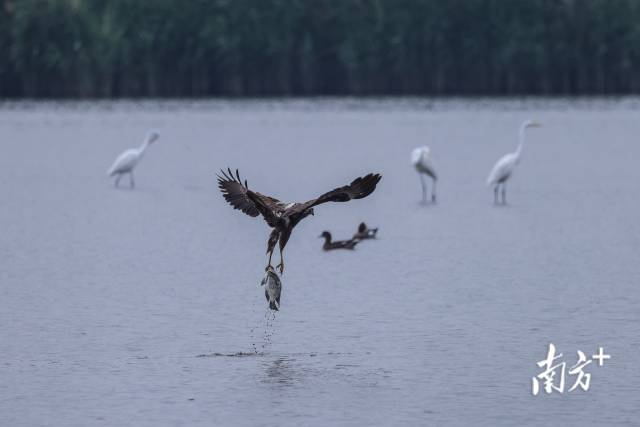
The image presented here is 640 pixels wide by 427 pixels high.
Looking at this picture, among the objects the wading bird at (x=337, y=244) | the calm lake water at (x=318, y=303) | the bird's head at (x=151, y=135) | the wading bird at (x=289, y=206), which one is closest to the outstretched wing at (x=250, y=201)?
the wading bird at (x=289, y=206)

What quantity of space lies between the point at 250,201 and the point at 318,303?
15.4 ft

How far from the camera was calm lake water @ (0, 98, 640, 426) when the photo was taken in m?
14.3

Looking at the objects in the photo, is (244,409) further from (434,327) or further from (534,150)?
(534,150)

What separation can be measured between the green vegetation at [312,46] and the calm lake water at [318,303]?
242 feet

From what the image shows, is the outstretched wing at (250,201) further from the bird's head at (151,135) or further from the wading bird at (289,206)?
the bird's head at (151,135)

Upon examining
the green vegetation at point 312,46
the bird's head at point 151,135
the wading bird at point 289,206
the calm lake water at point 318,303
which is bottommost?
the calm lake water at point 318,303

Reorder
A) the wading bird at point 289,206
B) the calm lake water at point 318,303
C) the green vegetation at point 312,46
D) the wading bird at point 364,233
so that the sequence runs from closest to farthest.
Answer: the calm lake water at point 318,303, the wading bird at point 289,206, the wading bird at point 364,233, the green vegetation at point 312,46

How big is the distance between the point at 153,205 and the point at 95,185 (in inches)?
277

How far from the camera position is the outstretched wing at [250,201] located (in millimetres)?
14719

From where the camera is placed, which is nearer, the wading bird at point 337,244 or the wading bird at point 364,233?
the wading bird at point 337,244

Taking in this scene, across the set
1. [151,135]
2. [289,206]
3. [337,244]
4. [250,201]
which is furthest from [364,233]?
[151,135]

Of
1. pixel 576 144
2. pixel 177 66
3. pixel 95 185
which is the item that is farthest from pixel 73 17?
pixel 95 185

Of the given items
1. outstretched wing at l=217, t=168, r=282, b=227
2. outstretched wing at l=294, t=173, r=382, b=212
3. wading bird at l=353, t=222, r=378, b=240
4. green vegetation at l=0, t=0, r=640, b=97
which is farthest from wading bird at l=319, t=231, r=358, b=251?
green vegetation at l=0, t=0, r=640, b=97

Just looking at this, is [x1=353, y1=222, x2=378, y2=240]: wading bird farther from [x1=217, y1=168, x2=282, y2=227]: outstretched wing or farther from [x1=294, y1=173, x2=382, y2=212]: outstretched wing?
[x1=294, y1=173, x2=382, y2=212]: outstretched wing
